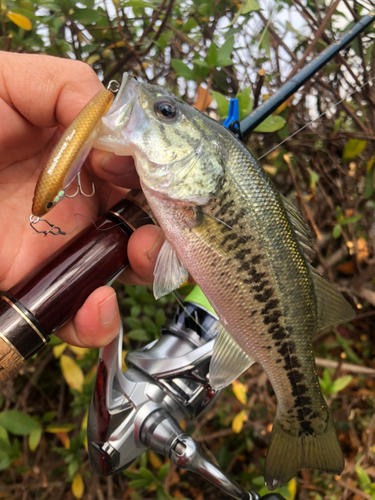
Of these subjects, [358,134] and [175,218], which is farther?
[358,134]

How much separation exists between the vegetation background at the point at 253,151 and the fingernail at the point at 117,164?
56 centimetres

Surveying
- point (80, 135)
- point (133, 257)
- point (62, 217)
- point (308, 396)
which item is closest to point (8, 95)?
point (62, 217)

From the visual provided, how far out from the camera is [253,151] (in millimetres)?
2076

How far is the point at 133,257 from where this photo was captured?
105 cm

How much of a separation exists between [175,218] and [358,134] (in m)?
1.37

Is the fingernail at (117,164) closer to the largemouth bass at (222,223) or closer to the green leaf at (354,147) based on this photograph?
the largemouth bass at (222,223)

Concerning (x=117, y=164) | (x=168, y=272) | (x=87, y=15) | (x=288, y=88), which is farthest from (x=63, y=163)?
(x=87, y=15)

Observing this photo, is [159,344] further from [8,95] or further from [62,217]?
[8,95]

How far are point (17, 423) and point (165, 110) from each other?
4.87 feet

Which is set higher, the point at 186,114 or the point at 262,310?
the point at 186,114

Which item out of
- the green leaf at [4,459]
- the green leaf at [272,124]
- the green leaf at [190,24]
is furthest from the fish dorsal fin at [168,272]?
the green leaf at [190,24]

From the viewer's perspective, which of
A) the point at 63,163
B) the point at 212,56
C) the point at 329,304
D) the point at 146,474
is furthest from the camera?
the point at 146,474

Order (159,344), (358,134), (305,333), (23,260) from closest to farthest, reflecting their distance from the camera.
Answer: (305,333) < (23,260) < (159,344) < (358,134)

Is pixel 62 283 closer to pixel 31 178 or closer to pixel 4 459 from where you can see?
pixel 31 178
